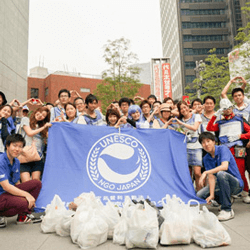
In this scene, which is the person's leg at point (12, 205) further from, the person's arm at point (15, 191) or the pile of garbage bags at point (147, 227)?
the pile of garbage bags at point (147, 227)

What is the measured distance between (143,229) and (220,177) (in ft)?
5.65

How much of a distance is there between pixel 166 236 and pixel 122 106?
130 inches

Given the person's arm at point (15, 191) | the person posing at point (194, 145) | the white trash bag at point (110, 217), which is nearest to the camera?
the white trash bag at point (110, 217)

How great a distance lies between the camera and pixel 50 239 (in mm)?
2910

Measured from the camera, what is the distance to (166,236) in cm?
266

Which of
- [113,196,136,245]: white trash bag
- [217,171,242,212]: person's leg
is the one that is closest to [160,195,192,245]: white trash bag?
[113,196,136,245]: white trash bag

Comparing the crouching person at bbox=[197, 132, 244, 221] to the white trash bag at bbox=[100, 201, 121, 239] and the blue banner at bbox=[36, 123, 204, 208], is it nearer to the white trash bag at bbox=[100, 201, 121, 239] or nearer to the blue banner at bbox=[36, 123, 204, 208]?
the blue banner at bbox=[36, 123, 204, 208]

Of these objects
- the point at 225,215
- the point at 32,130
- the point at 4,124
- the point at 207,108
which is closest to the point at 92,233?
the point at 225,215

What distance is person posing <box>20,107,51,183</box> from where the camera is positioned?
420 centimetres

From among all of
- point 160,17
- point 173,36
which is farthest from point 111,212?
point 160,17

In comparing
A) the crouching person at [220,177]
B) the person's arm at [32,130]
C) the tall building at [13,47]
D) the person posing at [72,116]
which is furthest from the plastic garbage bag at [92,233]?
the tall building at [13,47]

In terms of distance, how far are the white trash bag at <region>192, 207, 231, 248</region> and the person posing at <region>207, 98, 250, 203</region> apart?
2111 mm

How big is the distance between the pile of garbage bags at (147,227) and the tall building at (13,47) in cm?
1541

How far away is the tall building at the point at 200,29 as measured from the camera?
5197 cm
